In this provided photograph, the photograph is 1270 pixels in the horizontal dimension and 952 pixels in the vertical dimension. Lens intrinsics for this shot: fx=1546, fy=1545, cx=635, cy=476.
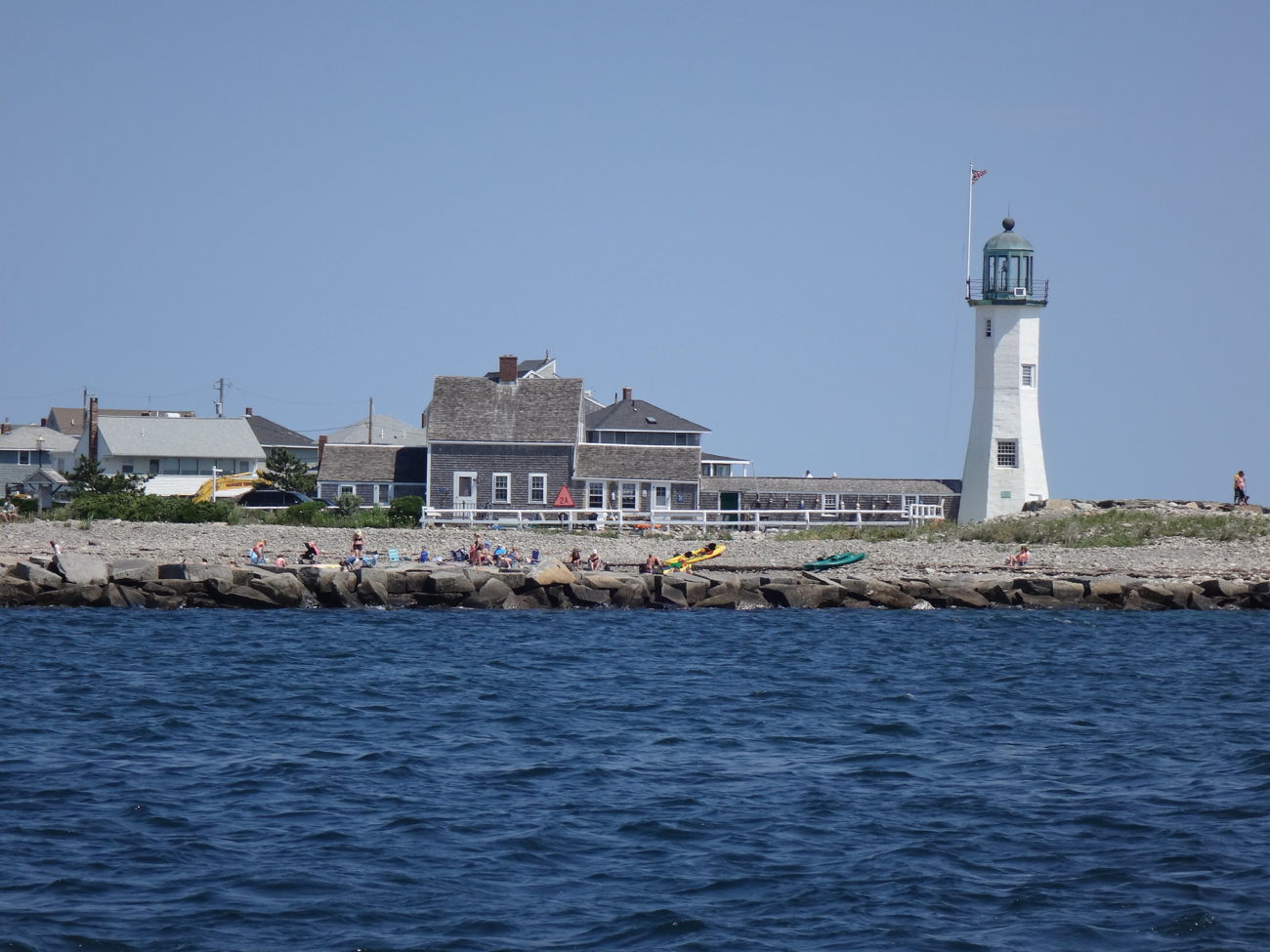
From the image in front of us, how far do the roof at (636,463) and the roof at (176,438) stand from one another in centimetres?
2234

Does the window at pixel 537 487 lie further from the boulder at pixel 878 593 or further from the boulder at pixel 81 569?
the boulder at pixel 81 569

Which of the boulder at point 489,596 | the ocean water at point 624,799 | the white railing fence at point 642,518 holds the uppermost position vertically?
the white railing fence at point 642,518

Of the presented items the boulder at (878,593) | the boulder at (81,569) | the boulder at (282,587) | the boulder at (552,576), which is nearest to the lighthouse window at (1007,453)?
the boulder at (878,593)

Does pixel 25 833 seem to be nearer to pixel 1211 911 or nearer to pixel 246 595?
pixel 1211 911

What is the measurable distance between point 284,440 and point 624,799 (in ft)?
236

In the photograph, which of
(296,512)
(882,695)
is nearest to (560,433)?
(296,512)

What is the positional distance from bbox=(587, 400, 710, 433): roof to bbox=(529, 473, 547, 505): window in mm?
5324

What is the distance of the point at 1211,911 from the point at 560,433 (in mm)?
44353

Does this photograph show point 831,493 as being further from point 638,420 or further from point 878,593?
point 878,593

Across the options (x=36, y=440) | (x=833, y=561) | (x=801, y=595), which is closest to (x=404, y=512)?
(x=833, y=561)

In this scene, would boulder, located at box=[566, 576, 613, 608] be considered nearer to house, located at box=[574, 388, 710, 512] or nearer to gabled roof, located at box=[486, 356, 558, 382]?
house, located at box=[574, 388, 710, 512]

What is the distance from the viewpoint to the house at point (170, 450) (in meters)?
69.6

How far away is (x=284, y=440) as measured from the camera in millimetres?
85500

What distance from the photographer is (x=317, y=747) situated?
19078mm
